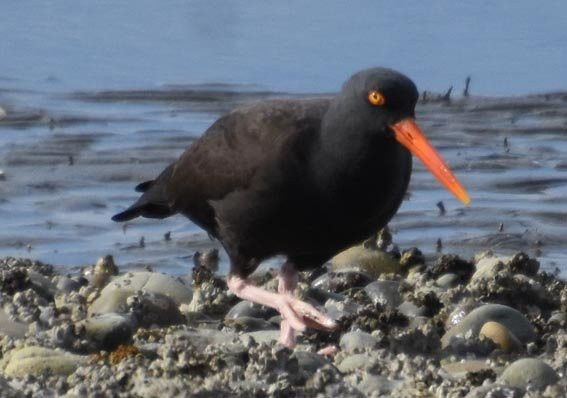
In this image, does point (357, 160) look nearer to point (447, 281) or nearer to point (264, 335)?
point (264, 335)

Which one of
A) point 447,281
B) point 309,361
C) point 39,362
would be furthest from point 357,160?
point 39,362

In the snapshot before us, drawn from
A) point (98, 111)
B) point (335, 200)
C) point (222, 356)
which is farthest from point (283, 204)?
point (98, 111)

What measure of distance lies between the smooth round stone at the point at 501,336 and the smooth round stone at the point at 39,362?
149cm

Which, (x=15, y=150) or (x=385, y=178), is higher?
(x=385, y=178)

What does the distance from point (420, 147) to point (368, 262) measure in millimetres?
1723

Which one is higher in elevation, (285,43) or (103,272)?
(103,272)

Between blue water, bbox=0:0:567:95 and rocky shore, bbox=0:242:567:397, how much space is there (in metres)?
4.89

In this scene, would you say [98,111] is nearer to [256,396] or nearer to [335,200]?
[335,200]

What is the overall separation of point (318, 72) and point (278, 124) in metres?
6.20

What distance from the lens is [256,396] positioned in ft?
15.9

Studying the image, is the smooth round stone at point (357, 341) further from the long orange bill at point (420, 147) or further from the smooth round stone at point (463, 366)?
the long orange bill at point (420, 147)

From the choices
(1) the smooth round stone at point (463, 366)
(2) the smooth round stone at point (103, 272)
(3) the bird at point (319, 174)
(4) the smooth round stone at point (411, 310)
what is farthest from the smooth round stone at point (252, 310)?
(1) the smooth round stone at point (463, 366)

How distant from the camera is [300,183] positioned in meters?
6.03

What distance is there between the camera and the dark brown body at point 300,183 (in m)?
5.99
